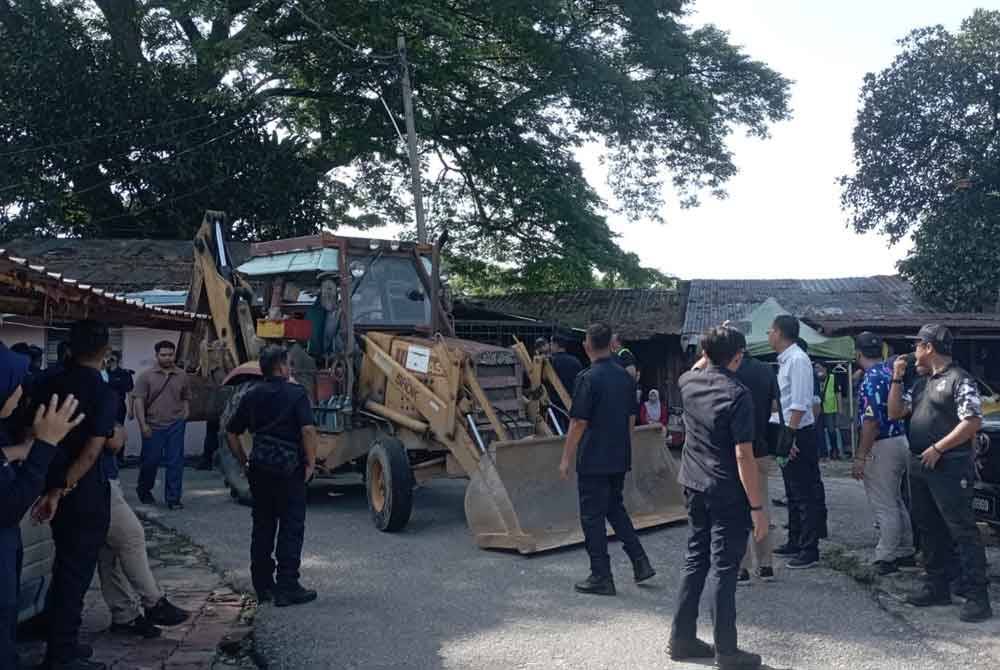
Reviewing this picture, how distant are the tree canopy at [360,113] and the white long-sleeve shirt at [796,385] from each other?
13621 millimetres

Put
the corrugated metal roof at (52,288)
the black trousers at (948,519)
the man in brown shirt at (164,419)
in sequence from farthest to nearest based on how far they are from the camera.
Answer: the man in brown shirt at (164,419) < the black trousers at (948,519) < the corrugated metal roof at (52,288)

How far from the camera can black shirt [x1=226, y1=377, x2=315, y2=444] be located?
6.03 meters

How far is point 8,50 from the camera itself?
2164 cm

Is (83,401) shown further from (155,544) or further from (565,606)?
(155,544)

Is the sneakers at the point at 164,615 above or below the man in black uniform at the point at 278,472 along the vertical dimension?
below

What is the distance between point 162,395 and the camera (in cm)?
999

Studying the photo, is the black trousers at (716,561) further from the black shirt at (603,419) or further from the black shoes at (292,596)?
the black shoes at (292,596)

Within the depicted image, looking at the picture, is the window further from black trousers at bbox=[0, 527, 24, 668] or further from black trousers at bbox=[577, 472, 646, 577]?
black trousers at bbox=[0, 527, 24, 668]

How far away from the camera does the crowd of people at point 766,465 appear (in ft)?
15.8

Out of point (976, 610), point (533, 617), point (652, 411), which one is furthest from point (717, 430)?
point (652, 411)

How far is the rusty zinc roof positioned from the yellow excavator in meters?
10.2

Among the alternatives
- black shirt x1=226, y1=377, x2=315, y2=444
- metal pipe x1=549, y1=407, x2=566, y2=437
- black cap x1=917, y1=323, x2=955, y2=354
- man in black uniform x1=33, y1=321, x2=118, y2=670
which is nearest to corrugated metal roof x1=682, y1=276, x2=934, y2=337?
metal pipe x1=549, y1=407, x2=566, y2=437

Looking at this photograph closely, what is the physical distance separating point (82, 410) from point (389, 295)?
5.46 meters

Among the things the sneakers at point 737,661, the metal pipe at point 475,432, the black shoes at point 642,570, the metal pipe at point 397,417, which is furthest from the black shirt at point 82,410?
the metal pipe at point 397,417
